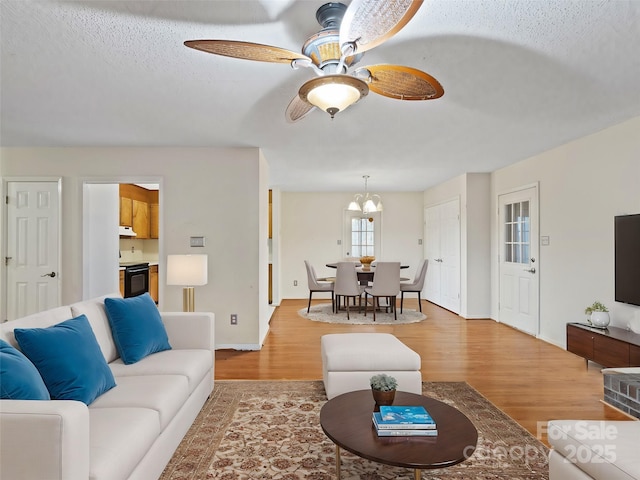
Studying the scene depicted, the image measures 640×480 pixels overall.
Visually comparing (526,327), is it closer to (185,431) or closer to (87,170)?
(185,431)

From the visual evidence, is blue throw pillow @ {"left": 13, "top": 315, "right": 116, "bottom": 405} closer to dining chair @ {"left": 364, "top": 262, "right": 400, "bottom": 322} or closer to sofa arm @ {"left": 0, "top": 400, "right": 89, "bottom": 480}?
sofa arm @ {"left": 0, "top": 400, "right": 89, "bottom": 480}

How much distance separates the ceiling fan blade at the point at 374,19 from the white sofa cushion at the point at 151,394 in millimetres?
1934

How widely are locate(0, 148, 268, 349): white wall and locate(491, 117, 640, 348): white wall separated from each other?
11.9ft

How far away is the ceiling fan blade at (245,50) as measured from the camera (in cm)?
159

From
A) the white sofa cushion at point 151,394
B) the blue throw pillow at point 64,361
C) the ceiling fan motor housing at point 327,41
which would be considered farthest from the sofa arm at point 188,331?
the ceiling fan motor housing at point 327,41

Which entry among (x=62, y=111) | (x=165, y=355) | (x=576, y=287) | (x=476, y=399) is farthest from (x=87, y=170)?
(x=576, y=287)

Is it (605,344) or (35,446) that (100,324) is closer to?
(35,446)

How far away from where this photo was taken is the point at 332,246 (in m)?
8.52

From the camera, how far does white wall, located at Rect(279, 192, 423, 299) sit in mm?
8438

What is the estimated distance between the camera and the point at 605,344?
3.39 meters

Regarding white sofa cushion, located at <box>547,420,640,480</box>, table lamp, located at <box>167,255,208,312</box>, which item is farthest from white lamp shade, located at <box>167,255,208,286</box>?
white sofa cushion, located at <box>547,420,640,480</box>

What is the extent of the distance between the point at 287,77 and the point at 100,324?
6.83ft

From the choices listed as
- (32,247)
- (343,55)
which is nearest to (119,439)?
(343,55)

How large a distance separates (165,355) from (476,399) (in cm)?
240
